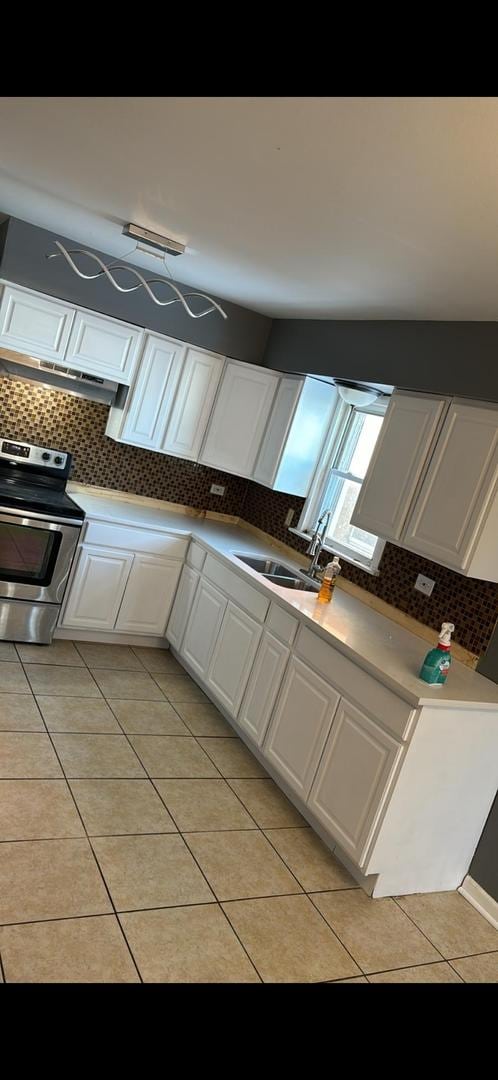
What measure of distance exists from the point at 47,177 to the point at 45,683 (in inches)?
93.2

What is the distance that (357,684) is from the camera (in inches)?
111

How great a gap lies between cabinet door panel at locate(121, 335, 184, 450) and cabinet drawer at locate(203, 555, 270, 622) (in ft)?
3.01

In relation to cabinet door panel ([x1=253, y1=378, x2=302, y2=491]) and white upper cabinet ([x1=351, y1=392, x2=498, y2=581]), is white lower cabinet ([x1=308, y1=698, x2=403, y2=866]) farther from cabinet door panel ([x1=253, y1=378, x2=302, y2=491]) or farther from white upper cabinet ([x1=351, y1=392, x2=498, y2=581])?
cabinet door panel ([x1=253, y1=378, x2=302, y2=491])

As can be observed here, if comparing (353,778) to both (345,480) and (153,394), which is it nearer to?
(345,480)

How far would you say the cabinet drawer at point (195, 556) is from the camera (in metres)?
4.29

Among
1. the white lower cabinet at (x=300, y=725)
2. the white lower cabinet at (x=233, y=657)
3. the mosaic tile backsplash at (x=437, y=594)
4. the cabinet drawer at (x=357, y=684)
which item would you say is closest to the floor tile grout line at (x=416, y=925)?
the white lower cabinet at (x=300, y=725)

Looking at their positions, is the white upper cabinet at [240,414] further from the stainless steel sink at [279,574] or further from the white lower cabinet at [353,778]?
the white lower cabinet at [353,778]

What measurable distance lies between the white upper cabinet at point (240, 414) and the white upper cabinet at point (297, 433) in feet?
0.33

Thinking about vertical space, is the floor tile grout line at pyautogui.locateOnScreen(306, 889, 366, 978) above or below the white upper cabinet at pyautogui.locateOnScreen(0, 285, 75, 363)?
below

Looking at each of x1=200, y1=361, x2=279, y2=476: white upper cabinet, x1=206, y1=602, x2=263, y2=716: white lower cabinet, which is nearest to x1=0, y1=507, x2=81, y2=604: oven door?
x1=206, y1=602, x2=263, y2=716: white lower cabinet

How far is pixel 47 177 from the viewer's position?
2914mm

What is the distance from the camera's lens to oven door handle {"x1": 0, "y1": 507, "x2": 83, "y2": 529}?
153 inches

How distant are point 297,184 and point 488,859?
260cm
